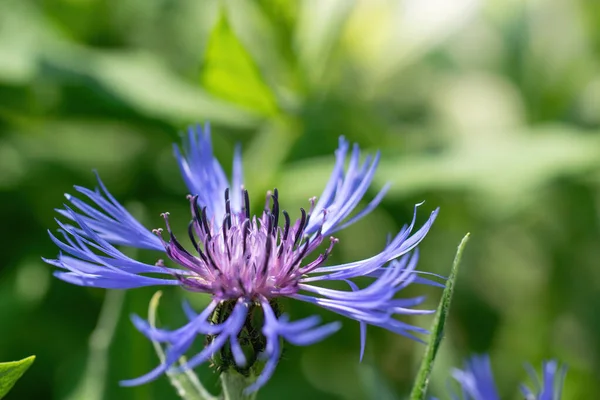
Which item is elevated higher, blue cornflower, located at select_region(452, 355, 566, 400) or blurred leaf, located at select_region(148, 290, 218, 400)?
blue cornflower, located at select_region(452, 355, 566, 400)

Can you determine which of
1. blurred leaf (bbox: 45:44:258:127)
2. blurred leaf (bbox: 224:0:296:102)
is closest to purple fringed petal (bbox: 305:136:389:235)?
blurred leaf (bbox: 224:0:296:102)

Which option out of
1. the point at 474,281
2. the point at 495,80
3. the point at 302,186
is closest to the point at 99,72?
the point at 302,186

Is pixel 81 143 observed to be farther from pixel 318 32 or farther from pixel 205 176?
pixel 205 176

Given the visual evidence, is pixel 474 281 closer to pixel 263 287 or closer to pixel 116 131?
pixel 116 131

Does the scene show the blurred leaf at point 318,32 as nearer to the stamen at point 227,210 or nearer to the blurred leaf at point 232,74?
the blurred leaf at point 232,74

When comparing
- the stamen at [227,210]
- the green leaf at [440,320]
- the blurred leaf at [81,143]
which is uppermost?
the blurred leaf at [81,143]

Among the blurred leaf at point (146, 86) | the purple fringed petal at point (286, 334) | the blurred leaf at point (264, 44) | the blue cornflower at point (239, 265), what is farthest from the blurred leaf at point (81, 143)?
the purple fringed petal at point (286, 334)

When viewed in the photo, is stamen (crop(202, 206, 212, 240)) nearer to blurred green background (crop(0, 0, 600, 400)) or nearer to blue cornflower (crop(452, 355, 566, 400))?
blurred green background (crop(0, 0, 600, 400))
